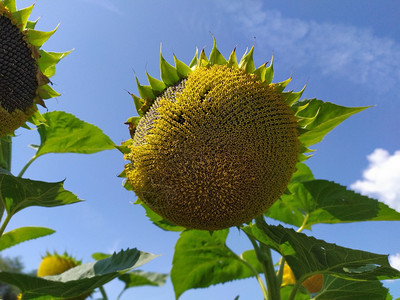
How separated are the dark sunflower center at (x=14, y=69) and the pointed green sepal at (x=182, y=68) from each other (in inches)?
35.5

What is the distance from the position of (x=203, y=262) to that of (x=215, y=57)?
195 cm

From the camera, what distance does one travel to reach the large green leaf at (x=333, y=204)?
3.01 metres

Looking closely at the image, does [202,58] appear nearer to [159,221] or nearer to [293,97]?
[293,97]


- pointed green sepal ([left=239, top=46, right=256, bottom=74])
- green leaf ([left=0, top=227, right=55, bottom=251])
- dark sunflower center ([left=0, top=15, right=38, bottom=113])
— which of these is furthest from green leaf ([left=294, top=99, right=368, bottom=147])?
green leaf ([left=0, top=227, right=55, bottom=251])

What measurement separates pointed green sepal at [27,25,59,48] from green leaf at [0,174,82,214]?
827 millimetres

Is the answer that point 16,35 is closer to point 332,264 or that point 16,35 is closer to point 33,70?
point 33,70

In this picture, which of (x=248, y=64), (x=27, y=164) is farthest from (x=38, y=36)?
(x=248, y=64)

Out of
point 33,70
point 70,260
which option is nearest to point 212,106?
point 33,70

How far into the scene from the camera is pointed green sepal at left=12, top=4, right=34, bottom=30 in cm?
255

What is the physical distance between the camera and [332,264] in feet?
8.25

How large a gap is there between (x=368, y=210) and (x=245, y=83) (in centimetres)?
146

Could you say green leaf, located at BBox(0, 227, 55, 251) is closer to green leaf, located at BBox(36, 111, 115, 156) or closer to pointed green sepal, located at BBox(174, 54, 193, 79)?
green leaf, located at BBox(36, 111, 115, 156)

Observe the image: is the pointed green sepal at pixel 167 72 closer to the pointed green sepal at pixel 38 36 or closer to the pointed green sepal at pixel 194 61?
the pointed green sepal at pixel 194 61

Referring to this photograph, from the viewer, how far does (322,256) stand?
98.3 inches
